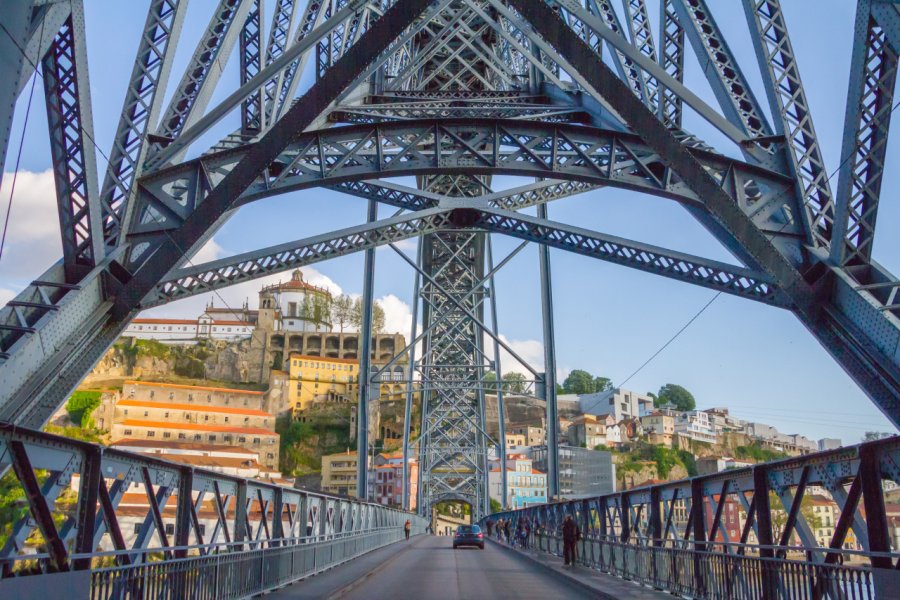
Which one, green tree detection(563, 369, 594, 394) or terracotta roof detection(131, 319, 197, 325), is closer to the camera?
terracotta roof detection(131, 319, 197, 325)

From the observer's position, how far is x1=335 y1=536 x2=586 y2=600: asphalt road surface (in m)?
12.6

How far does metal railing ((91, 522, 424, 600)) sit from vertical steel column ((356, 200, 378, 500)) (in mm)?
10281

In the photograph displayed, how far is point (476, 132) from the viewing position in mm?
12539

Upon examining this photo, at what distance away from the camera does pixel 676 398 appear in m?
177

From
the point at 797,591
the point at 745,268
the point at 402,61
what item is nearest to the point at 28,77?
the point at 797,591

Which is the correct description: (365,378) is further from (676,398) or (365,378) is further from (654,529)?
(676,398)

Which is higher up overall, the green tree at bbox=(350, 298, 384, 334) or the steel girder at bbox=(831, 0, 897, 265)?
the green tree at bbox=(350, 298, 384, 334)

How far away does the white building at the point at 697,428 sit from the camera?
479 ft

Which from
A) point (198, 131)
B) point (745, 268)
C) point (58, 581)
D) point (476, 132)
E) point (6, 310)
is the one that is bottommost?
point (58, 581)

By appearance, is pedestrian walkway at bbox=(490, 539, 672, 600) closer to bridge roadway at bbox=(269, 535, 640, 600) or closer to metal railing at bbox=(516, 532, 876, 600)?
bridge roadway at bbox=(269, 535, 640, 600)

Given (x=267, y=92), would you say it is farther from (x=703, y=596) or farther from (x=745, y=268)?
(x=703, y=596)

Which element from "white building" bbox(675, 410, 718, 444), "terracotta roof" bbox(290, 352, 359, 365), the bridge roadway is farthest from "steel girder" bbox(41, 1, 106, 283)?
"white building" bbox(675, 410, 718, 444)

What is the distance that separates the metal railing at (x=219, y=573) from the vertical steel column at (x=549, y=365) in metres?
11.5

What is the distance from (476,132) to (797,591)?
7737 mm
